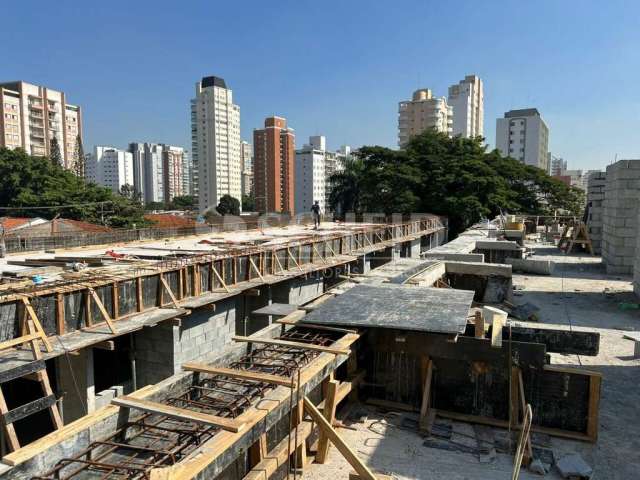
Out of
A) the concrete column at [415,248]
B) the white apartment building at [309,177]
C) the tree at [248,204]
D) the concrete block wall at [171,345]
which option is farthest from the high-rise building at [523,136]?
the concrete block wall at [171,345]

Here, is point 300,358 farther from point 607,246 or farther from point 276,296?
point 607,246

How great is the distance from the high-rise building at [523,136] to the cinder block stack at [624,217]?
108 m

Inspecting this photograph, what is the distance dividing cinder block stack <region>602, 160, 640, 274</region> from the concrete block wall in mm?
18320

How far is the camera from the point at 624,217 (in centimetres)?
2128

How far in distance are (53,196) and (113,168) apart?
137 m

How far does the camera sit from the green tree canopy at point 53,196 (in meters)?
39.8

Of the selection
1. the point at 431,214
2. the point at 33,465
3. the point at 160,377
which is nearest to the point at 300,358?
the point at 33,465

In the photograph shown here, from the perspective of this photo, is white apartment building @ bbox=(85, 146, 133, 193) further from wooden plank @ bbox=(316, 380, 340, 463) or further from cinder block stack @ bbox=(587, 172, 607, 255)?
wooden plank @ bbox=(316, 380, 340, 463)

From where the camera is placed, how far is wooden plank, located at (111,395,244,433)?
4.92 meters

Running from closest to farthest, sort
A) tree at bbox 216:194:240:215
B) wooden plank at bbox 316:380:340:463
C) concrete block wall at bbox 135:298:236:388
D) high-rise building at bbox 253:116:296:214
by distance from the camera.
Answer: wooden plank at bbox 316:380:340:463, concrete block wall at bbox 135:298:236:388, tree at bbox 216:194:240:215, high-rise building at bbox 253:116:296:214

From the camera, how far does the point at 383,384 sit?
31.2 feet

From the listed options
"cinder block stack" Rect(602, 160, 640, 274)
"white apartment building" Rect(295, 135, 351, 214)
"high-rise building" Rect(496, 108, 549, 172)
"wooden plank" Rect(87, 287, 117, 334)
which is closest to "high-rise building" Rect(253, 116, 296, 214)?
"white apartment building" Rect(295, 135, 351, 214)

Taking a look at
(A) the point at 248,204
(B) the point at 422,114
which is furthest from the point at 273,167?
(B) the point at 422,114

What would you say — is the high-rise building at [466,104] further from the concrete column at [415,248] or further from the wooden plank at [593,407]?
the wooden plank at [593,407]
